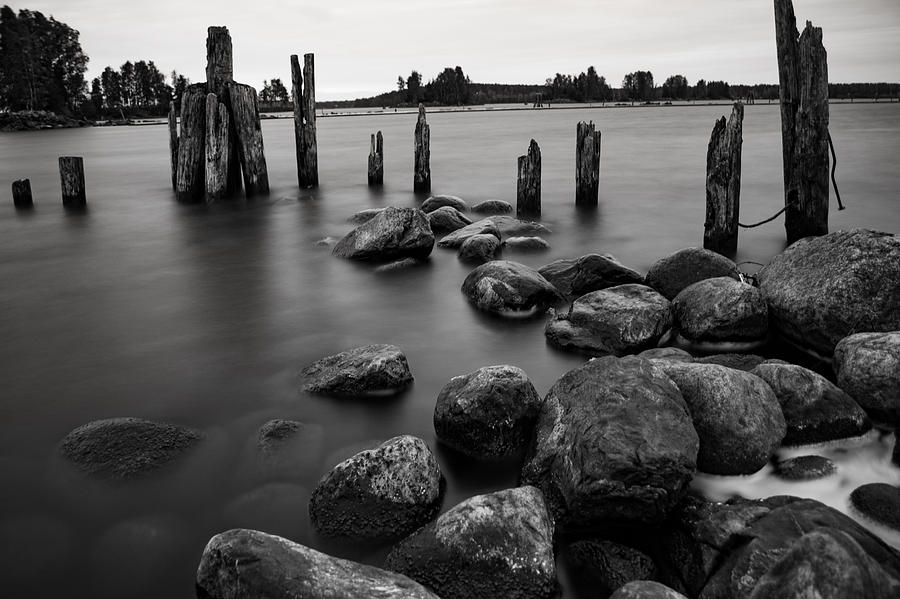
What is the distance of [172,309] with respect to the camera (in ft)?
25.8

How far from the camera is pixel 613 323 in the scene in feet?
20.5

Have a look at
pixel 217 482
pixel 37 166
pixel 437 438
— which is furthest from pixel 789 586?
pixel 37 166

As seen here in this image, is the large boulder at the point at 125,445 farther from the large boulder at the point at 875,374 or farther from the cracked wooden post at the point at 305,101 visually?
the cracked wooden post at the point at 305,101

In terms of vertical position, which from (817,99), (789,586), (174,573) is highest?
(817,99)

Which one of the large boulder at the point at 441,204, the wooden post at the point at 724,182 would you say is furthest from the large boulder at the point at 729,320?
the large boulder at the point at 441,204

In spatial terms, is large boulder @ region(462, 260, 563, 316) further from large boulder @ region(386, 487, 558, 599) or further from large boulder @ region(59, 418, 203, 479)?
large boulder @ region(386, 487, 558, 599)

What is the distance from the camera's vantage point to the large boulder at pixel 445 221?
1186 cm

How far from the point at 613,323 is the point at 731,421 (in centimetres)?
231

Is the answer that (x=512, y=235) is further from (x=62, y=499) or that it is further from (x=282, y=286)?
(x=62, y=499)

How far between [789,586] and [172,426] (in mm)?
4086

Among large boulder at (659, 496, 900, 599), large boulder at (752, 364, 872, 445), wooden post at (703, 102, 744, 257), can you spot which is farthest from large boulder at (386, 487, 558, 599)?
wooden post at (703, 102, 744, 257)

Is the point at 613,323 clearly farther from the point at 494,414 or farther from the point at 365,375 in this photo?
the point at 365,375

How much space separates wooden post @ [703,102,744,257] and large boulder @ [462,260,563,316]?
10.9 ft

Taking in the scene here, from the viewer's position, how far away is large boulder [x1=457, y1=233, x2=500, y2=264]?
32.0 ft
